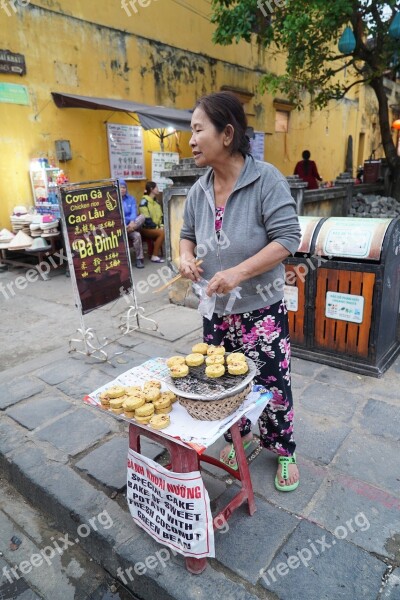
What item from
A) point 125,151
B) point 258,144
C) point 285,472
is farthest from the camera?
point 258,144

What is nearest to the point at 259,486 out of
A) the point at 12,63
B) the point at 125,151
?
the point at 12,63

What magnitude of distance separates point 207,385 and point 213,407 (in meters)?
0.11

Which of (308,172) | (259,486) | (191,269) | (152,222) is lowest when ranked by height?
(259,486)

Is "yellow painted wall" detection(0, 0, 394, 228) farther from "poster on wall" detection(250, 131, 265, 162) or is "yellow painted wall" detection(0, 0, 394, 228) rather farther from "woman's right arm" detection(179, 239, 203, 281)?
"woman's right arm" detection(179, 239, 203, 281)

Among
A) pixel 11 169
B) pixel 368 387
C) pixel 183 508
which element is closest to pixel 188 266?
pixel 183 508

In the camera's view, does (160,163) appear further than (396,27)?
Yes

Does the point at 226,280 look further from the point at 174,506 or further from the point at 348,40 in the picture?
the point at 348,40

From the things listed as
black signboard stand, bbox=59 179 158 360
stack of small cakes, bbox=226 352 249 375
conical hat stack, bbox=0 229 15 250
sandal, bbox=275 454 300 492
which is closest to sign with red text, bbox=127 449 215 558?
stack of small cakes, bbox=226 352 249 375

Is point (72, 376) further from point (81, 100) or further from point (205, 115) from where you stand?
point (81, 100)

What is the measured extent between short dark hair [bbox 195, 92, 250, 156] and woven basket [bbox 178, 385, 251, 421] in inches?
44.4

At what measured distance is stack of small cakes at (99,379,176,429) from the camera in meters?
1.74

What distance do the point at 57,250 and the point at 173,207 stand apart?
341 centimetres

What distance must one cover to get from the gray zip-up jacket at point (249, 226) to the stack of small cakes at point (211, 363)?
259mm

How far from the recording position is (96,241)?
4.05 meters
